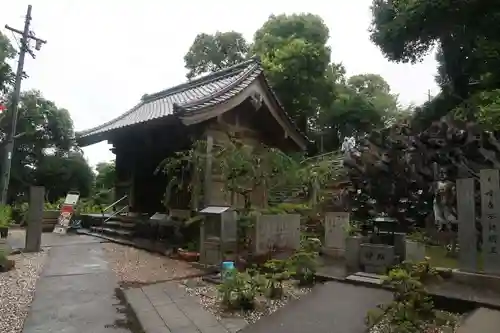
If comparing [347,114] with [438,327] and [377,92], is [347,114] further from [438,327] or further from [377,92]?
[438,327]

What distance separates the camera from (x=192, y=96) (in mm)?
13211

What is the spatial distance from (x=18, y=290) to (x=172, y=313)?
2844mm

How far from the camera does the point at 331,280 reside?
5.89 metres

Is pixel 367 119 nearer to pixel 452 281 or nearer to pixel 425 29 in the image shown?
pixel 425 29

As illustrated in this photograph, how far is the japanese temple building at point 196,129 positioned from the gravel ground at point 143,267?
78.3 inches

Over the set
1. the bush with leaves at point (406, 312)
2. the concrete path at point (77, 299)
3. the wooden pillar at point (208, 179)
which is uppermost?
the wooden pillar at point (208, 179)

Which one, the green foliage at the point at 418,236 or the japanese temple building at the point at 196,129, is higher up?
the japanese temple building at the point at 196,129

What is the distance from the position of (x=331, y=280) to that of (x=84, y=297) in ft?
12.9

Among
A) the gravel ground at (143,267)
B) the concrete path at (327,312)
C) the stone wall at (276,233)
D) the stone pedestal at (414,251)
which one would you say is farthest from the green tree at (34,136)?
the stone pedestal at (414,251)

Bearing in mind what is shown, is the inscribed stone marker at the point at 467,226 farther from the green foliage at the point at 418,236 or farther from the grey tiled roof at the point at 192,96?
the grey tiled roof at the point at 192,96

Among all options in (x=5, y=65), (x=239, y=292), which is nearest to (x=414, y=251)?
(x=239, y=292)

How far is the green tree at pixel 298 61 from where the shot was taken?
24.3 m

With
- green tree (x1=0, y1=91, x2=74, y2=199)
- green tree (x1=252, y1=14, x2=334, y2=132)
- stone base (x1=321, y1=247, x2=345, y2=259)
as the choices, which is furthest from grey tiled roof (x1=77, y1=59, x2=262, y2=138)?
green tree (x1=252, y1=14, x2=334, y2=132)

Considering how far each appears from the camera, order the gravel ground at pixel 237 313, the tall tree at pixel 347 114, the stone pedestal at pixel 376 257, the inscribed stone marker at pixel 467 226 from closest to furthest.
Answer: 1. the gravel ground at pixel 237 313
2. the inscribed stone marker at pixel 467 226
3. the stone pedestal at pixel 376 257
4. the tall tree at pixel 347 114
